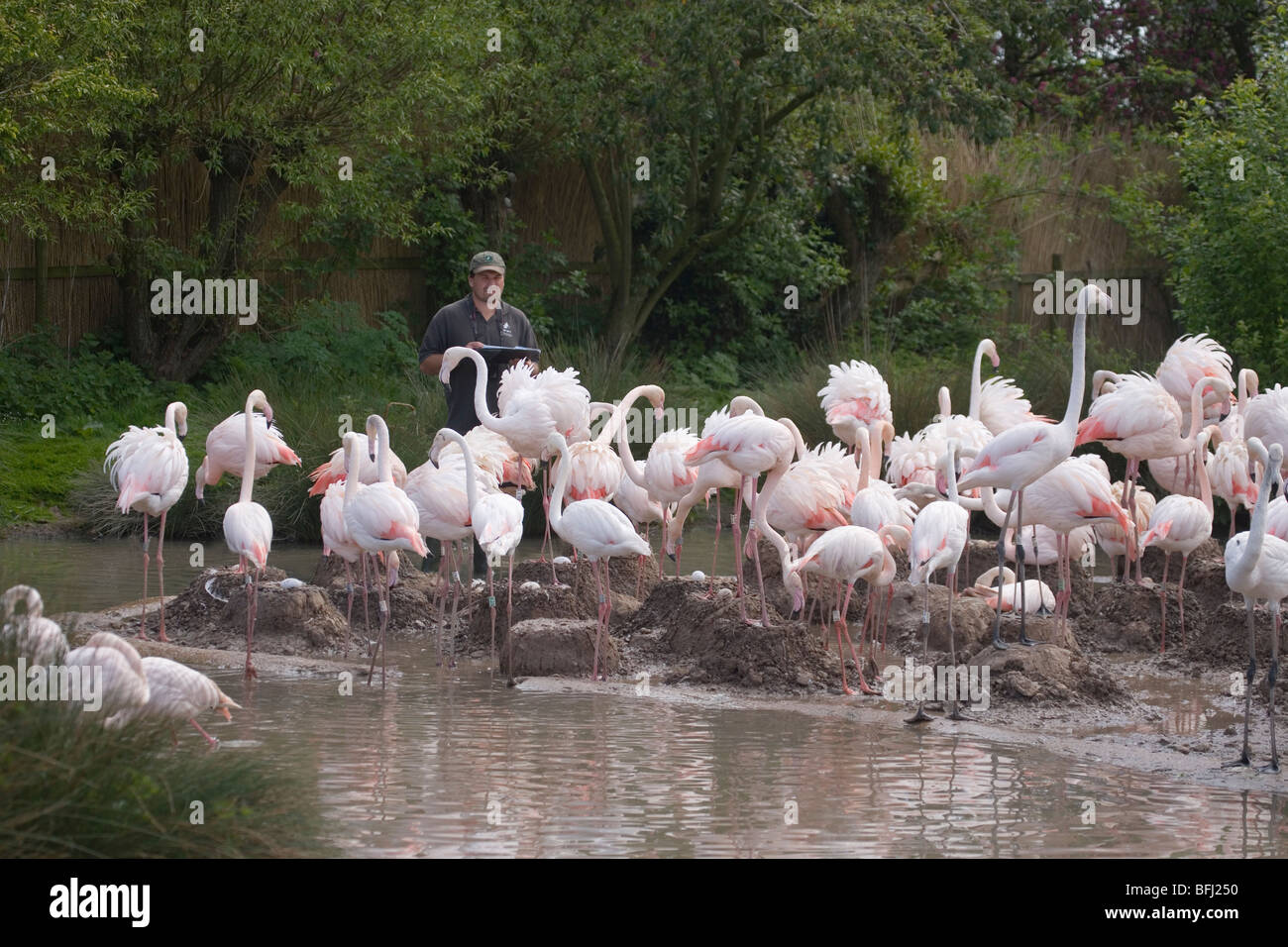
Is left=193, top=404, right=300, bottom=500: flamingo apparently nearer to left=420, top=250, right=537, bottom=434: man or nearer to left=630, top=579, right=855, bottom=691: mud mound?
left=420, top=250, right=537, bottom=434: man

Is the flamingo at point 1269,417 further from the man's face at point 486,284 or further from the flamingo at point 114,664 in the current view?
the flamingo at point 114,664

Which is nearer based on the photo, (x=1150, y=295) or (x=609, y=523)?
(x=609, y=523)

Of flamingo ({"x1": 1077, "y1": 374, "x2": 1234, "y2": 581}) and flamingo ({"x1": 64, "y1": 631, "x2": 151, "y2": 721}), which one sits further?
flamingo ({"x1": 1077, "y1": 374, "x2": 1234, "y2": 581})

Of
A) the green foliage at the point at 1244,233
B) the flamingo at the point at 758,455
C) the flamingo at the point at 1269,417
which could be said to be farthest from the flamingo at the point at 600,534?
the green foliage at the point at 1244,233

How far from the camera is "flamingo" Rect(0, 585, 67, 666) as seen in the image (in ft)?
13.8

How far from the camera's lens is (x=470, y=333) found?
9219 millimetres

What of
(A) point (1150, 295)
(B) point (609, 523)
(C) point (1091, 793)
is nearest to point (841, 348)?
(A) point (1150, 295)

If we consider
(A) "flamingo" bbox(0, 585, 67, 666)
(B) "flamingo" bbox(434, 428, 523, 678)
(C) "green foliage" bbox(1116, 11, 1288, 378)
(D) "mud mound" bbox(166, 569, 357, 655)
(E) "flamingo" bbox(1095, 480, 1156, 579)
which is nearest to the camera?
(A) "flamingo" bbox(0, 585, 67, 666)

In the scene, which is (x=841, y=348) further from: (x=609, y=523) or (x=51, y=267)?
(x=609, y=523)

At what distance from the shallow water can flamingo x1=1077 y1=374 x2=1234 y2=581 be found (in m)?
2.08

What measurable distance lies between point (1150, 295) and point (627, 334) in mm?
6823

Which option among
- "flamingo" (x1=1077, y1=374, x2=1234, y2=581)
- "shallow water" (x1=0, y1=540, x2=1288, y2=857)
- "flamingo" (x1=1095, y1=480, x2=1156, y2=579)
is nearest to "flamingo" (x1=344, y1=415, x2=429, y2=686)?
"shallow water" (x1=0, y1=540, x2=1288, y2=857)

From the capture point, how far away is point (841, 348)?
53.8 feet

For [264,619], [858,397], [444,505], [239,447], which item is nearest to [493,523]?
[444,505]
